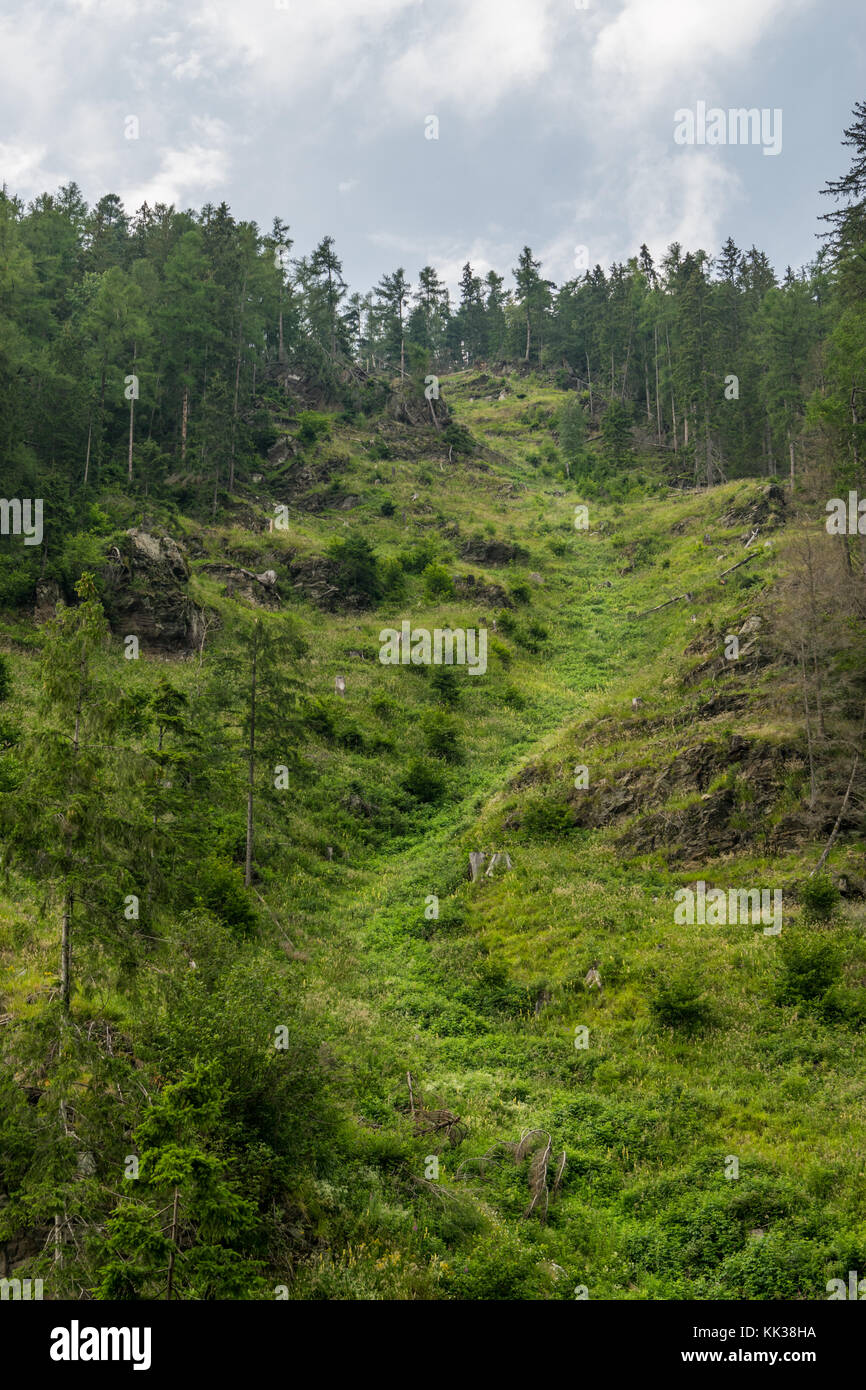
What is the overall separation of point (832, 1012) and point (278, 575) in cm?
4207

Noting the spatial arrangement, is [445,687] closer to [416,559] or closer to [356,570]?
[356,570]

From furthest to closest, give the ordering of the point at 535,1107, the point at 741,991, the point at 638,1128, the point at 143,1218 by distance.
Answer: the point at 741,991, the point at 535,1107, the point at 638,1128, the point at 143,1218

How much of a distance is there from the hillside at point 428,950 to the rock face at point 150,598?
18 cm

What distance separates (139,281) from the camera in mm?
59969

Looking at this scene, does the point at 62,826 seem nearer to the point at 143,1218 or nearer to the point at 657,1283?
the point at 143,1218

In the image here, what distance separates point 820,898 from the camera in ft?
59.6

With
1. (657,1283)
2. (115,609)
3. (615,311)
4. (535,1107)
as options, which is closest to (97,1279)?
(657,1283)

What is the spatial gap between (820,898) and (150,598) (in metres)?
34.6

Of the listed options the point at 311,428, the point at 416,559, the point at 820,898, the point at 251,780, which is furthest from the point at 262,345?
the point at 820,898

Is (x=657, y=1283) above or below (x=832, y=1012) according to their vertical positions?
below

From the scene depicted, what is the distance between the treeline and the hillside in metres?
7.98

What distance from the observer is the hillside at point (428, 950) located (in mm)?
9977

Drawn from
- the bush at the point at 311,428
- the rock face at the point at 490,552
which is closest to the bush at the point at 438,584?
the rock face at the point at 490,552

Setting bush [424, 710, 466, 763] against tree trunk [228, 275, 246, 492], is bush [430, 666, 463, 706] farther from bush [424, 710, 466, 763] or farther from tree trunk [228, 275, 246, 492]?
tree trunk [228, 275, 246, 492]
